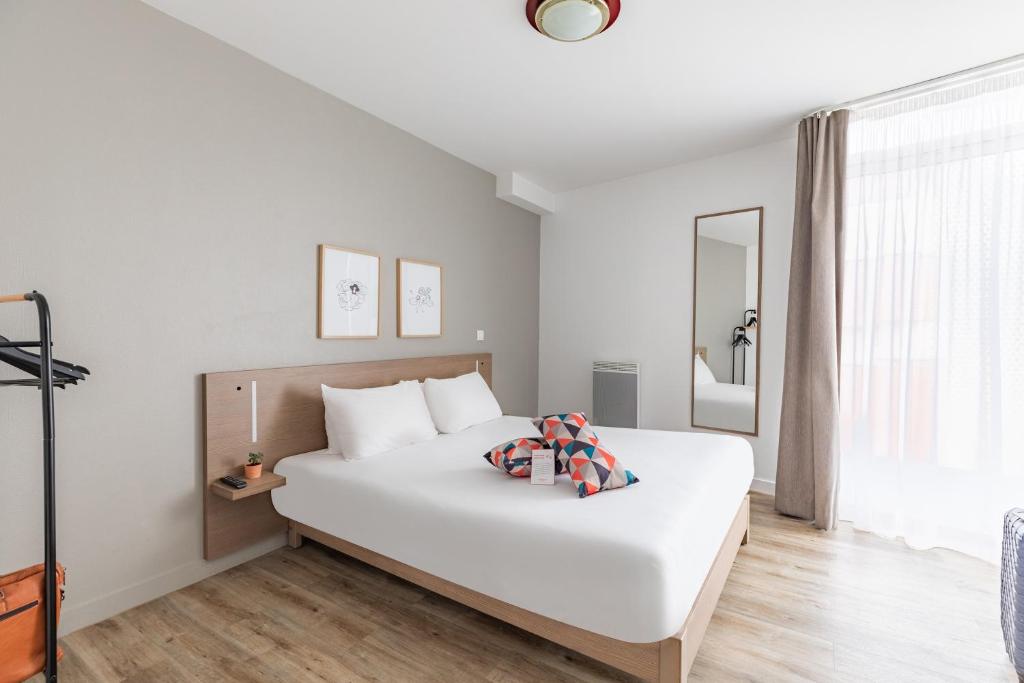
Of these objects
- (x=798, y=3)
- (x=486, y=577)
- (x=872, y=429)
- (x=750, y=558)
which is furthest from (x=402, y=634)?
(x=798, y=3)

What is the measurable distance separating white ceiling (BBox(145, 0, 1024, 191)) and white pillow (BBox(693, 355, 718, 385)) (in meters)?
1.69

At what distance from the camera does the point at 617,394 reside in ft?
13.7

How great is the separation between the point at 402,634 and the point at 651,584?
3.52 feet

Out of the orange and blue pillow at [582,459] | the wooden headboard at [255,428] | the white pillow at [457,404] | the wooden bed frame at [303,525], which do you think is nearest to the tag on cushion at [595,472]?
the orange and blue pillow at [582,459]

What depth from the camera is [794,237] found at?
310cm

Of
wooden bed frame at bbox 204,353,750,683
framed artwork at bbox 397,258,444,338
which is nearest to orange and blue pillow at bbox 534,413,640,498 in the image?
wooden bed frame at bbox 204,353,750,683

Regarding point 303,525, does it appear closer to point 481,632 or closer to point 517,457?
point 481,632

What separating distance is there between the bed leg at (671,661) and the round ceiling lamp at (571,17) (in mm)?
2337

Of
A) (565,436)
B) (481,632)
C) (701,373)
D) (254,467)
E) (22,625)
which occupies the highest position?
(701,373)

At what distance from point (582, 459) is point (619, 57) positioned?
2016mm

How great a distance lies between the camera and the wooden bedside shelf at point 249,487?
2145 millimetres

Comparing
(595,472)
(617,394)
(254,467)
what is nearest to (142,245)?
(254,467)

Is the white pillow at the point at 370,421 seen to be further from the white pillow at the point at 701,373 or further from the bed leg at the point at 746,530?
the white pillow at the point at 701,373

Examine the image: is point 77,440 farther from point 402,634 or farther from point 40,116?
point 402,634
